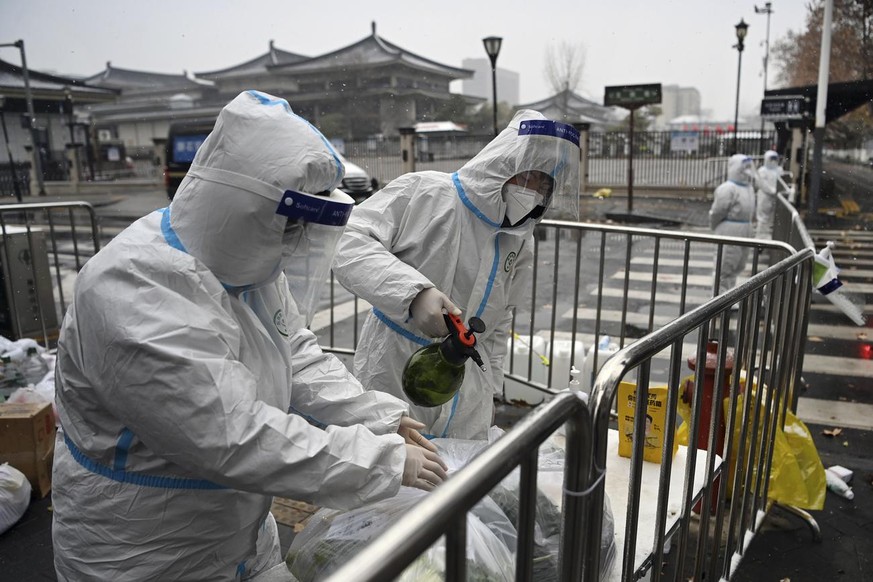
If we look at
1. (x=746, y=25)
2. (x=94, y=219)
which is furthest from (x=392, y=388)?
(x=746, y=25)

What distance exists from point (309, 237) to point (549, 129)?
132 cm

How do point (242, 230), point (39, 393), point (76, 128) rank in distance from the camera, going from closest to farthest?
1. point (242, 230)
2. point (39, 393)
3. point (76, 128)

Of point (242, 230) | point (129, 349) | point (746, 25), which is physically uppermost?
point (746, 25)

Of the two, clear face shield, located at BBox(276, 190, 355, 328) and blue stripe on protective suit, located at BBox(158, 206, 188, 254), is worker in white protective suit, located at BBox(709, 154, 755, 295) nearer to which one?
clear face shield, located at BBox(276, 190, 355, 328)

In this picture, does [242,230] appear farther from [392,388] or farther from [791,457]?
[791,457]

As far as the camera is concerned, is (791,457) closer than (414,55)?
Yes

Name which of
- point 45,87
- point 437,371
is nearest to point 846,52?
point 437,371

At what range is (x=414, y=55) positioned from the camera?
3512cm

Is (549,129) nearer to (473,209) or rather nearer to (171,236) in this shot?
(473,209)

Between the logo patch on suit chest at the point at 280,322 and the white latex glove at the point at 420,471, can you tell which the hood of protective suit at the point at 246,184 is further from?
the white latex glove at the point at 420,471

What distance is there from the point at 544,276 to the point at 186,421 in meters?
7.98

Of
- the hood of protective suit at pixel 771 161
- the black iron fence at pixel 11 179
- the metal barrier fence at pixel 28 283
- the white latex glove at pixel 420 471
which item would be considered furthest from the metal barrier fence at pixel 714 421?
the black iron fence at pixel 11 179

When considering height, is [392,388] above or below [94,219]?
below

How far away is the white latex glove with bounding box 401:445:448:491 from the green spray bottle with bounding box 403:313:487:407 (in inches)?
21.3
